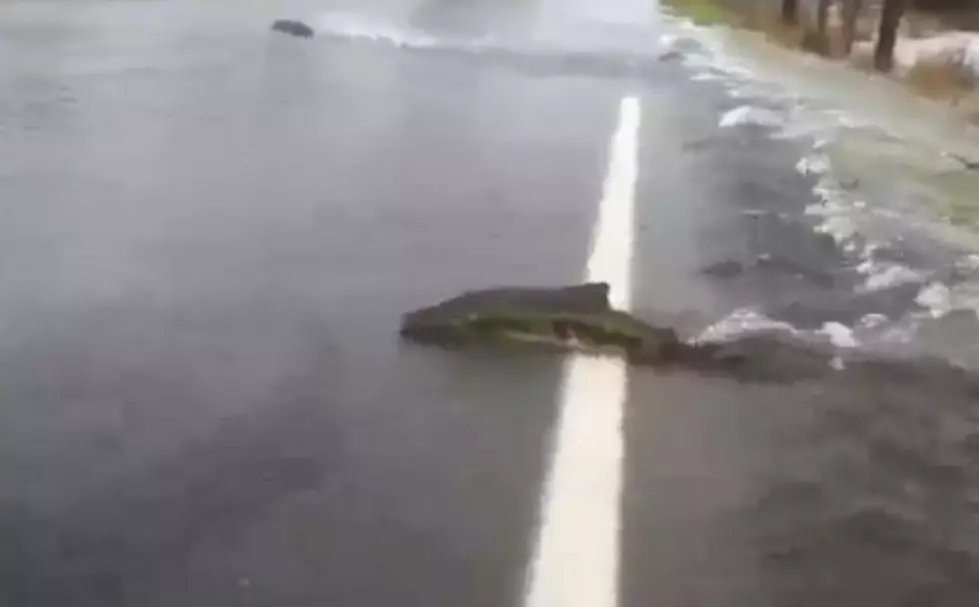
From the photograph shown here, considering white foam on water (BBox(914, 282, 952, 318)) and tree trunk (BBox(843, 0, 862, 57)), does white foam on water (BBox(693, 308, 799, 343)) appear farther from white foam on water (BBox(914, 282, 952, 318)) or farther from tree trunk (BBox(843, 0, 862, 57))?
tree trunk (BBox(843, 0, 862, 57))

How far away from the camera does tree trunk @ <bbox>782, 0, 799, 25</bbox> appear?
10289 millimetres

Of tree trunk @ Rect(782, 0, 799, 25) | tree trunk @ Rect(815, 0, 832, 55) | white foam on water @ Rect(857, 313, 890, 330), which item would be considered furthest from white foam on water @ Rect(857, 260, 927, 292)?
tree trunk @ Rect(782, 0, 799, 25)

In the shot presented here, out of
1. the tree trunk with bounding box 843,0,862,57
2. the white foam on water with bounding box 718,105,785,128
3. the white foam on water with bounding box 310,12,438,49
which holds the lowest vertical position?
the white foam on water with bounding box 310,12,438,49

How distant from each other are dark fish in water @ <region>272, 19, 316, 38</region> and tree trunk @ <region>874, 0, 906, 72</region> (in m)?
4.29

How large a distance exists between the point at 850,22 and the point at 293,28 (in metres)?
4.16

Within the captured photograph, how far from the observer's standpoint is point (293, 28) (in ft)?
37.2

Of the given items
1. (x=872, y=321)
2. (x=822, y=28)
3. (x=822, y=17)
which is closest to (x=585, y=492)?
(x=872, y=321)

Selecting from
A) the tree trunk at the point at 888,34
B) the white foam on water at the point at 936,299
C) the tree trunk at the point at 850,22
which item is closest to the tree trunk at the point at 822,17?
the tree trunk at the point at 850,22

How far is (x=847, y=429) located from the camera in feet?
11.9

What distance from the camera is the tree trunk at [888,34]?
849 cm

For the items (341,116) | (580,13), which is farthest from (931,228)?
(580,13)

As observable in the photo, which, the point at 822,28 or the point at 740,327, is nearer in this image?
the point at 740,327

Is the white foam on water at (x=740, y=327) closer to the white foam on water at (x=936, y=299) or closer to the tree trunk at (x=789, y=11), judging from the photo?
the white foam on water at (x=936, y=299)

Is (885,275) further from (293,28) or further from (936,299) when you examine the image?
(293,28)
